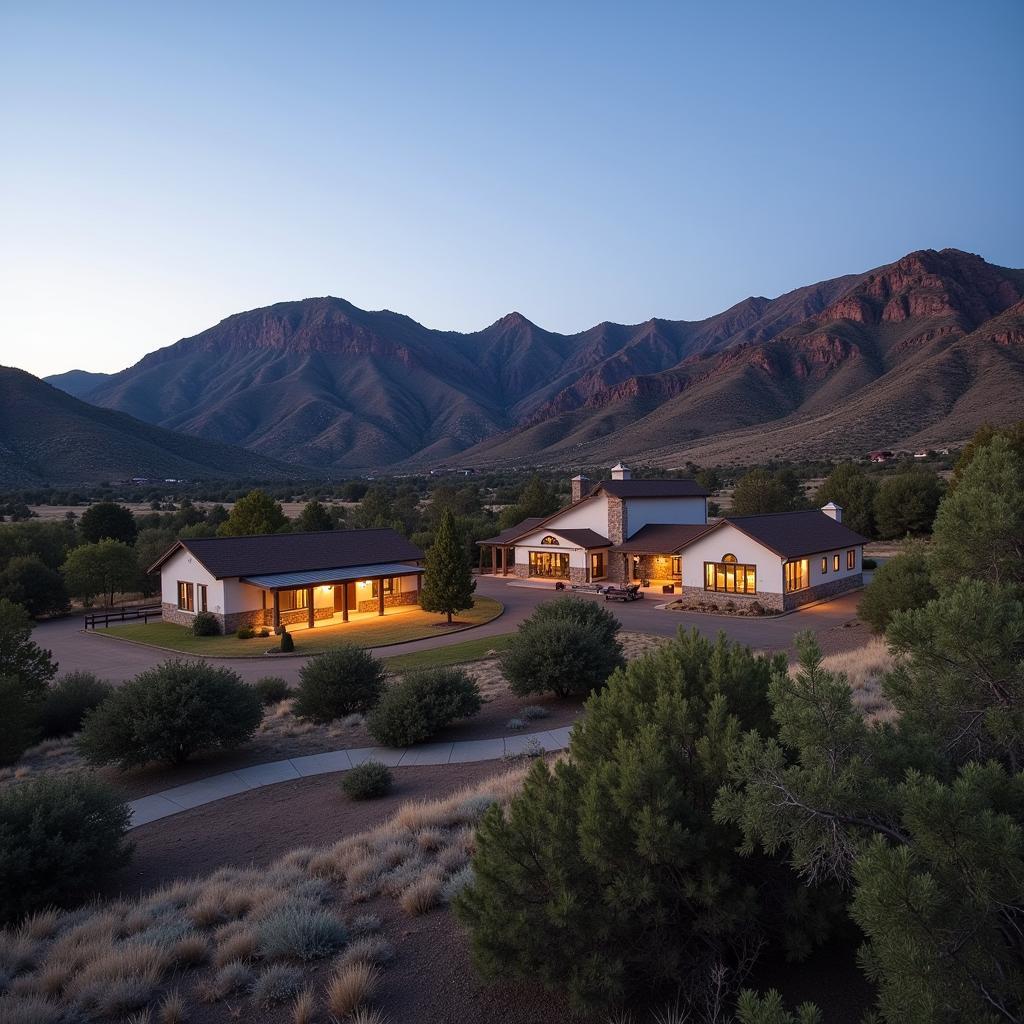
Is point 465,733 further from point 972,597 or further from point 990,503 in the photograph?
point 972,597

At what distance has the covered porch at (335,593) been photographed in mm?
35312

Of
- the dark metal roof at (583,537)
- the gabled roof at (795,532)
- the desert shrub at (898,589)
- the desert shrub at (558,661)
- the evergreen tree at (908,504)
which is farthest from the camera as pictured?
the evergreen tree at (908,504)

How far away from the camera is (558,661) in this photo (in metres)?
20.3

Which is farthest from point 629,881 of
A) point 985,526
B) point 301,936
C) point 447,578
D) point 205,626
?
point 205,626

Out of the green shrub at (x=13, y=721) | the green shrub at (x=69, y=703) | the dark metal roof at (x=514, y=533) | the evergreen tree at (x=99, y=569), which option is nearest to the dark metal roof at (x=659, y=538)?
the dark metal roof at (x=514, y=533)

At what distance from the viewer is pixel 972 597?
5.99 m

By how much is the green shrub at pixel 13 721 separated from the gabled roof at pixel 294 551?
16.0m

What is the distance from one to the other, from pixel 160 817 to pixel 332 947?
28.3 feet

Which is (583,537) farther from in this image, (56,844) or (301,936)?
(301,936)

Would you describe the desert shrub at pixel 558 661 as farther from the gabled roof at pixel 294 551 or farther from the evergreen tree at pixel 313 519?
the evergreen tree at pixel 313 519

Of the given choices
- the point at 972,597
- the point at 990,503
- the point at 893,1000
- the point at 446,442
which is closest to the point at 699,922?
the point at 893,1000

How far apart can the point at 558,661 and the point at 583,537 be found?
25904 mm

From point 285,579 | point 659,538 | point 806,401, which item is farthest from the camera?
point 806,401

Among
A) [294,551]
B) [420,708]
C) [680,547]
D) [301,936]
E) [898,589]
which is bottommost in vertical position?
[420,708]
